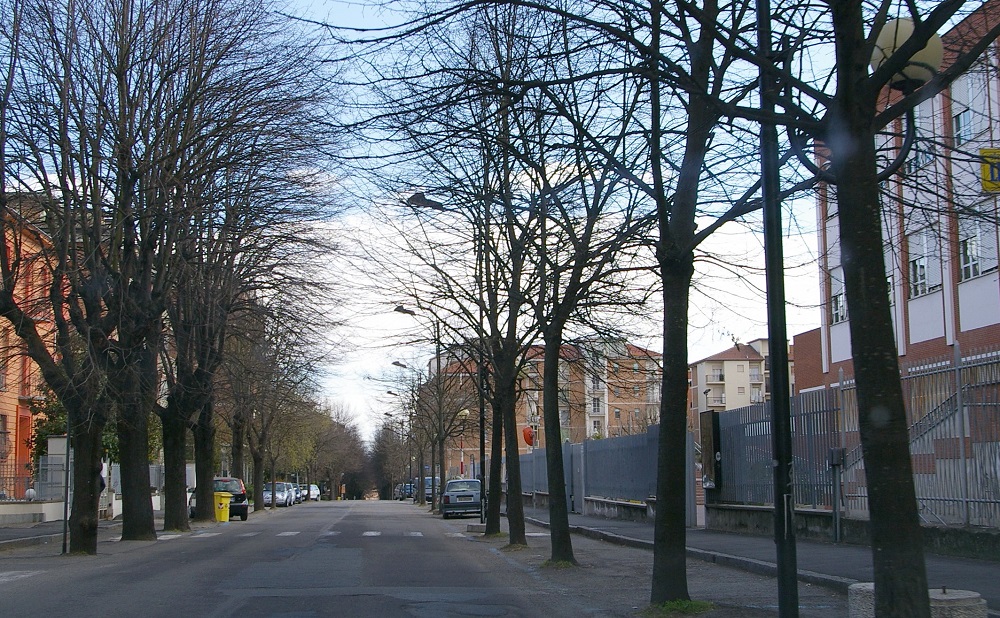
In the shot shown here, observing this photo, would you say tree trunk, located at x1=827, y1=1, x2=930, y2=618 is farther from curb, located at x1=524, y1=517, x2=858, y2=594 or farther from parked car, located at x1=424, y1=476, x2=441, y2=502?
parked car, located at x1=424, y1=476, x2=441, y2=502

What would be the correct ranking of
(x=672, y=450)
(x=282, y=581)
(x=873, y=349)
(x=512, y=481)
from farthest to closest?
(x=512, y=481) → (x=282, y=581) → (x=672, y=450) → (x=873, y=349)

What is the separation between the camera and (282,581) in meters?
14.2

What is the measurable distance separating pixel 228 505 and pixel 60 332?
19881mm

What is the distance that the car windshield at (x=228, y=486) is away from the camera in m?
41.0

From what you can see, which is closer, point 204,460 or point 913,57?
point 913,57

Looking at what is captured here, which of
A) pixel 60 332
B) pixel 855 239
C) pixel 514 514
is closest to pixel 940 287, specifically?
pixel 514 514

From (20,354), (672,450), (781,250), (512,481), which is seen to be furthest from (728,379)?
(781,250)

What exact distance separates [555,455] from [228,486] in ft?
91.5

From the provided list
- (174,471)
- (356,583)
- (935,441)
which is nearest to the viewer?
(356,583)

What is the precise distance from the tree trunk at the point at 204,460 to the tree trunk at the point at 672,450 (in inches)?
937

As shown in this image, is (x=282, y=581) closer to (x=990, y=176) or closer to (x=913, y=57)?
(x=990, y=176)

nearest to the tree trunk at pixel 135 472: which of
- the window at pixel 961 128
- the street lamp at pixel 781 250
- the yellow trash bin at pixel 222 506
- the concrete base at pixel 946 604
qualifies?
the yellow trash bin at pixel 222 506

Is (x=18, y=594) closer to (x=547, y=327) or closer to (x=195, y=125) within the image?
(x=547, y=327)

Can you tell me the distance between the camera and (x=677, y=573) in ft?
33.2
